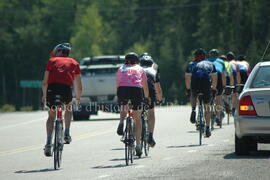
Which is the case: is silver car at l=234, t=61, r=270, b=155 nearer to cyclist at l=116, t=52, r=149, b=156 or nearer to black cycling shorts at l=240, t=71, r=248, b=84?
cyclist at l=116, t=52, r=149, b=156

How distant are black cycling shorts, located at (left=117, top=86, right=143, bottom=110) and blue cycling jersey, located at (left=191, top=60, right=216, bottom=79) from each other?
4336 mm

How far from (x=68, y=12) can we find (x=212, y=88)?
92.3 m

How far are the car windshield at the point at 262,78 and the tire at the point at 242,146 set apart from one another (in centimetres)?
86

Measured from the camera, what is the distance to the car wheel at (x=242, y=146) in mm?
14680

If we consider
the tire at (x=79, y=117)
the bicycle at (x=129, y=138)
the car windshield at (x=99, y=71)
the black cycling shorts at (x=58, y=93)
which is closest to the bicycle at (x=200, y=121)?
the bicycle at (x=129, y=138)

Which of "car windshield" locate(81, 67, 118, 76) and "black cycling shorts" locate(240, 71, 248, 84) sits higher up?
"car windshield" locate(81, 67, 118, 76)

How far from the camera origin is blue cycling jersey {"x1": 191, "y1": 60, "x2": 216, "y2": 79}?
18719 millimetres

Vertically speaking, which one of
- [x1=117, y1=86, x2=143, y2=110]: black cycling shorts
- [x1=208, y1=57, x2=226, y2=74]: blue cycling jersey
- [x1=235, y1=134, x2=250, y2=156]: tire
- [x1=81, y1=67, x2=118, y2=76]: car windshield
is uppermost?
[x1=81, y1=67, x2=118, y2=76]: car windshield

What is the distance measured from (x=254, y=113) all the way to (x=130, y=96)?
6.28ft

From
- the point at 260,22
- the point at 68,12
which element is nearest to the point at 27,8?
the point at 68,12

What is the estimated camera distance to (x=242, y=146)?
14.8 m

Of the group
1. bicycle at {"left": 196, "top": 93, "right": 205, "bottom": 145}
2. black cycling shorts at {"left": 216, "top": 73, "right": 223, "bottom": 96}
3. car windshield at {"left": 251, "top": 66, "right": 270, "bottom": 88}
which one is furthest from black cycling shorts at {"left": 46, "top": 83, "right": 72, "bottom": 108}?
black cycling shorts at {"left": 216, "top": 73, "right": 223, "bottom": 96}

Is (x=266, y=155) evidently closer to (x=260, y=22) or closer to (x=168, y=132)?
(x=168, y=132)

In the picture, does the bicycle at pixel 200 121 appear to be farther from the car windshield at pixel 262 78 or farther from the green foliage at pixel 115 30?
the green foliage at pixel 115 30
